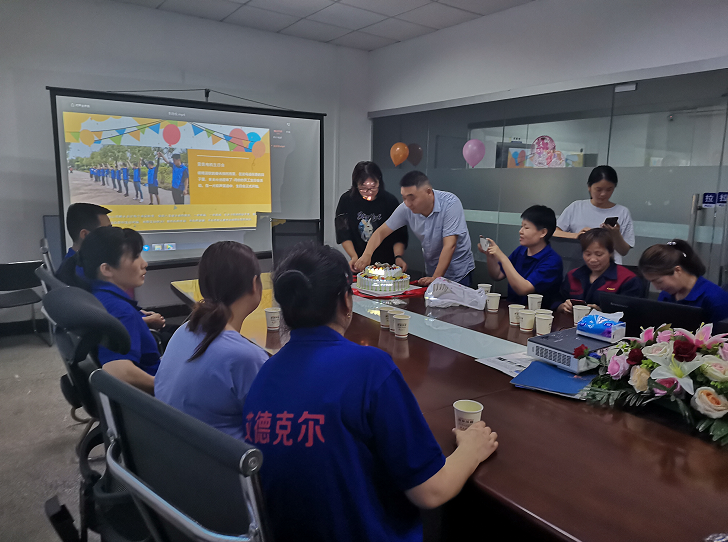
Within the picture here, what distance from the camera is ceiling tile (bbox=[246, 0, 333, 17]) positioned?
4.39 metres

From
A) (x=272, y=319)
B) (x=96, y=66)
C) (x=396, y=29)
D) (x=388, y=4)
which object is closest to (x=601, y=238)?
(x=272, y=319)

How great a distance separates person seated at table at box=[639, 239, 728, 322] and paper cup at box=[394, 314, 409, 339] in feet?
3.68

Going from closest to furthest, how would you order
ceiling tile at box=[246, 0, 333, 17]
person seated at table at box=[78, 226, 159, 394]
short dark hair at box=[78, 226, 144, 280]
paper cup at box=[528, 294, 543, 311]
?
person seated at table at box=[78, 226, 159, 394] < short dark hair at box=[78, 226, 144, 280] < paper cup at box=[528, 294, 543, 311] < ceiling tile at box=[246, 0, 333, 17]

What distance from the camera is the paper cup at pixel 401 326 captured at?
2.09 meters

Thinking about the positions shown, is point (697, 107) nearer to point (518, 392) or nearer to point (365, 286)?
point (365, 286)

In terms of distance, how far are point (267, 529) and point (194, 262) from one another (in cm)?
458

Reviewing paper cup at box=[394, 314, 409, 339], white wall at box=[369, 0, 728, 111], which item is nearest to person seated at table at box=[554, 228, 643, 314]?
paper cup at box=[394, 314, 409, 339]

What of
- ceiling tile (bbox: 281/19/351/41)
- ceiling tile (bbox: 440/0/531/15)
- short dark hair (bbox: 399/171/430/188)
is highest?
ceiling tile (bbox: 281/19/351/41)

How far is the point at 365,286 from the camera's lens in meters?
2.99

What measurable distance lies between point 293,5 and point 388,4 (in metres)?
0.86

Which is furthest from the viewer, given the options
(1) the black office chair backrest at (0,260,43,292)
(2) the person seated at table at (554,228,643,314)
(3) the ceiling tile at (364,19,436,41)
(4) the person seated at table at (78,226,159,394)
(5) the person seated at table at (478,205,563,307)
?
(3) the ceiling tile at (364,19,436,41)

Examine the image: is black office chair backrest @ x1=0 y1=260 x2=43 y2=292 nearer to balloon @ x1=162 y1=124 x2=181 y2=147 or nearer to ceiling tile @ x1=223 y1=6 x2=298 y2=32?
balloon @ x1=162 y1=124 x2=181 y2=147

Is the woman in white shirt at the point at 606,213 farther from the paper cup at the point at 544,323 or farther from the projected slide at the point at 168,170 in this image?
the projected slide at the point at 168,170

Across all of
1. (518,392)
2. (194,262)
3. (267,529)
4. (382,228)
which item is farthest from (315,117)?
(267,529)
